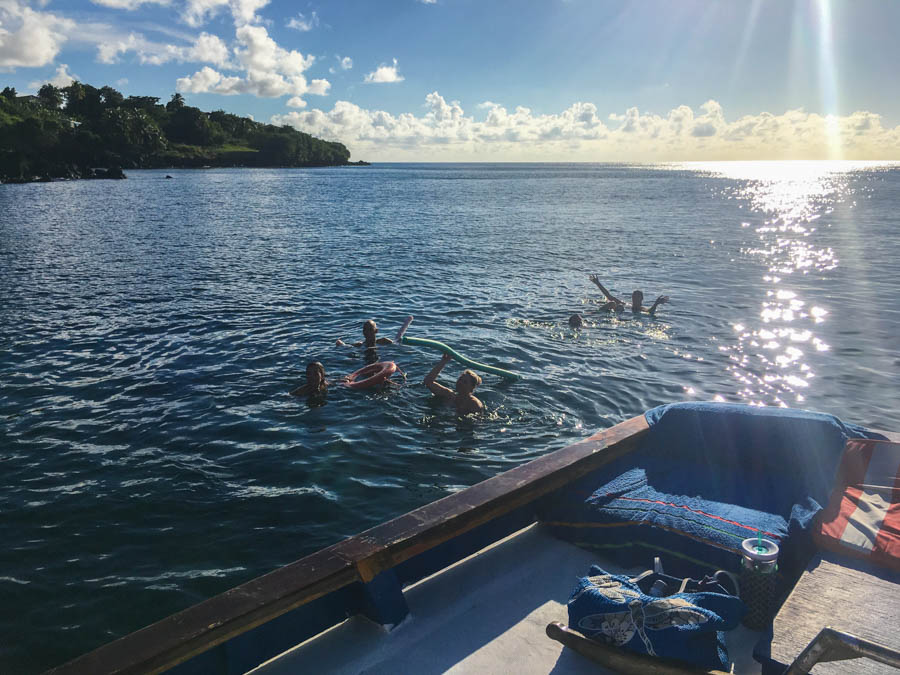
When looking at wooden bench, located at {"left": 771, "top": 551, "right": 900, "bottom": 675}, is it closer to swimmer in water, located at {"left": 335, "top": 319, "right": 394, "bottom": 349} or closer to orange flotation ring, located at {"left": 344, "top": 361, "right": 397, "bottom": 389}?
orange flotation ring, located at {"left": 344, "top": 361, "right": 397, "bottom": 389}

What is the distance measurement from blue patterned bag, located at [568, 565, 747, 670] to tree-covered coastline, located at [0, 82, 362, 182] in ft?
406

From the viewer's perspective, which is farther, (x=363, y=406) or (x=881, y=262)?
(x=881, y=262)

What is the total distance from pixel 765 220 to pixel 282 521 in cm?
6203

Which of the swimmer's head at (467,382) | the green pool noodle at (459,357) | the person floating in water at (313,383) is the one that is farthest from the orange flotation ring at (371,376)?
the swimmer's head at (467,382)

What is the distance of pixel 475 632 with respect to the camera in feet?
15.1

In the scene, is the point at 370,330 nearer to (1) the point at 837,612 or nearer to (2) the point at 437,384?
(2) the point at 437,384

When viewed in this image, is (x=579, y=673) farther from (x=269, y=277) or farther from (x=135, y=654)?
(x=269, y=277)

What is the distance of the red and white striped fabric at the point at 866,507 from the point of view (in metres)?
4.95

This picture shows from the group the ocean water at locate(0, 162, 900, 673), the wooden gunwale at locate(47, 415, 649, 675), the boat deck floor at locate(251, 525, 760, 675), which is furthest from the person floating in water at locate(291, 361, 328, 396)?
the boat deck floor at locate(251, 525, 760, 675)

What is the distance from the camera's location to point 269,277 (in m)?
26.2

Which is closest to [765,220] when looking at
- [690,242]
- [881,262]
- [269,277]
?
[690,242]

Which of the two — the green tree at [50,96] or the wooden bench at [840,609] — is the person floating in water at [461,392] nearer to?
the wooden bench at [840,609]

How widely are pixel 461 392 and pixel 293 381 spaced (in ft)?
14.0

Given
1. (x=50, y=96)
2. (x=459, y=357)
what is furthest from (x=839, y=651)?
(x=50, y=96)
